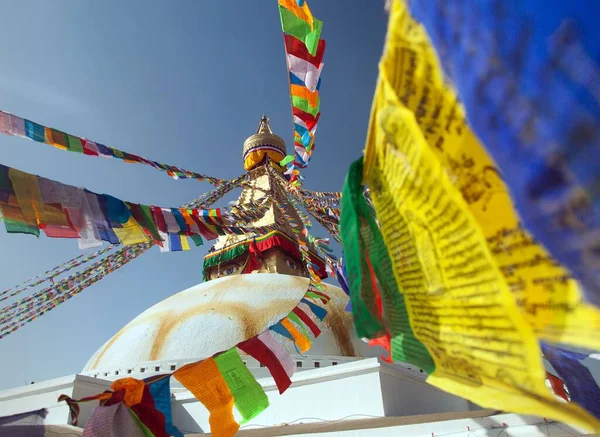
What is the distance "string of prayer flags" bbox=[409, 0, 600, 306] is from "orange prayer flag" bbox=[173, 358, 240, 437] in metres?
3.18

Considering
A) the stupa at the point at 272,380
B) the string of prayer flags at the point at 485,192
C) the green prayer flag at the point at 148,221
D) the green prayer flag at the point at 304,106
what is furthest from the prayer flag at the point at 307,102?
the string of prayer flags at the point at 485,192

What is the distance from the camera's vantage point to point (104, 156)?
4875 mm

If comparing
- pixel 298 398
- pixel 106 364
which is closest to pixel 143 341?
pixel 106 364

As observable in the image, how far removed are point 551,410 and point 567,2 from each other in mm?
723

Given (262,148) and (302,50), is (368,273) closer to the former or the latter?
(302,50)

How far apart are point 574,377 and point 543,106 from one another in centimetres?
323

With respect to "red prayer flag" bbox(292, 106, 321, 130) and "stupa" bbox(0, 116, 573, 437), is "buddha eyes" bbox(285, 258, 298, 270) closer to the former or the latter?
"stupa" bbox(0, 116, 573, 437)

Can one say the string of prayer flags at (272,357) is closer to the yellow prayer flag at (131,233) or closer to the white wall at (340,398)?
the yellow prayer flag at (131,233)

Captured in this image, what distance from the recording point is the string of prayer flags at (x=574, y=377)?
2.98 metres

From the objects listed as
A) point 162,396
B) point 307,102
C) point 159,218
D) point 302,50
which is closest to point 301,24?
point 302,50

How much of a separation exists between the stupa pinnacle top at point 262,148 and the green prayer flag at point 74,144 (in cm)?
1214

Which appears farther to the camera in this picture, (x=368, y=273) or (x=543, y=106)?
(x=368, y=273)

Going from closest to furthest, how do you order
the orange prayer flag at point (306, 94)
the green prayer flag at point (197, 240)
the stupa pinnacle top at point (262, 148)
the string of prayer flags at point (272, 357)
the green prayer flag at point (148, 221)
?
the string of prayer flags at point (272, 357) → the green prayer flag at point (148, 221) → the green prayer flag at point (197, 240) → the orange prayer flag at point (306, 94) → the stupa pinnacle top at point (262, 148)

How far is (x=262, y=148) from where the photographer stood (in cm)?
1683
